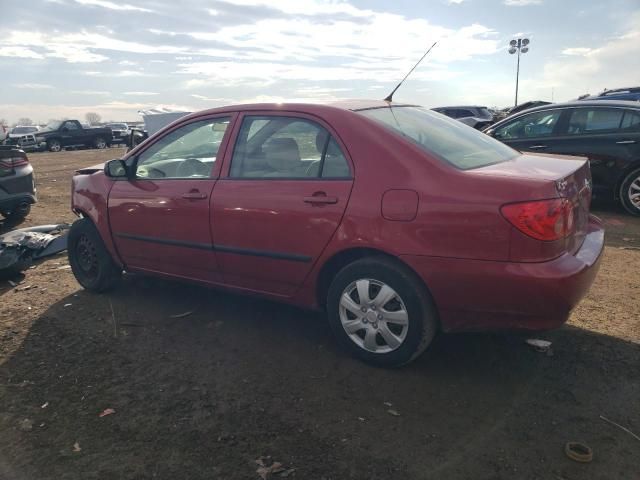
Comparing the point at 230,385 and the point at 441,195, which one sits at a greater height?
the point at 441,195

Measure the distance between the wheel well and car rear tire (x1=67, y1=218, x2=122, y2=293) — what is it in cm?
223

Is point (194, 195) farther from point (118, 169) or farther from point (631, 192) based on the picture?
point (631, 192)

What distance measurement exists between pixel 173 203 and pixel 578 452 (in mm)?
3027

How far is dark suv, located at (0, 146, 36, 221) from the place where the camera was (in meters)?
7.40

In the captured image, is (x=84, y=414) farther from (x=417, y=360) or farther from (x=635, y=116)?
(x=635, y=116)

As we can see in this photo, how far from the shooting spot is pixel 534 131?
7.83m

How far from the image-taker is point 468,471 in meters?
2.30

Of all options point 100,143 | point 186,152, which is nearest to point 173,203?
point 186,152

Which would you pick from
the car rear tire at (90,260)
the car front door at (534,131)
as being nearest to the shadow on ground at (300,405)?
the car rear tire at (90,260)

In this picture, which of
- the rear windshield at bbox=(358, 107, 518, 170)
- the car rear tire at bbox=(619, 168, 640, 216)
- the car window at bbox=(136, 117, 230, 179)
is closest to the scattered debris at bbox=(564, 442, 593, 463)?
the rear windshield at bbox=(358, 107, 518, 170)

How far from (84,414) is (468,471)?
207 centimetres

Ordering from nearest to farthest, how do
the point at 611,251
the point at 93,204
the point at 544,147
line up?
the point at 93,204, the point at 611,251, the point at 544,147

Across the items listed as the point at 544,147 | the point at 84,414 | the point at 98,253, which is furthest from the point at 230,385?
the point at 544,147

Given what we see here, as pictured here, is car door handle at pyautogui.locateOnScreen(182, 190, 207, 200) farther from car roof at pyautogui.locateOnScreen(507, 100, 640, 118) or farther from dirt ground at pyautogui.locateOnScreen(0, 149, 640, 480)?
car roof at pyautogui.locateOnScreen(507, 100, 640, 118)
